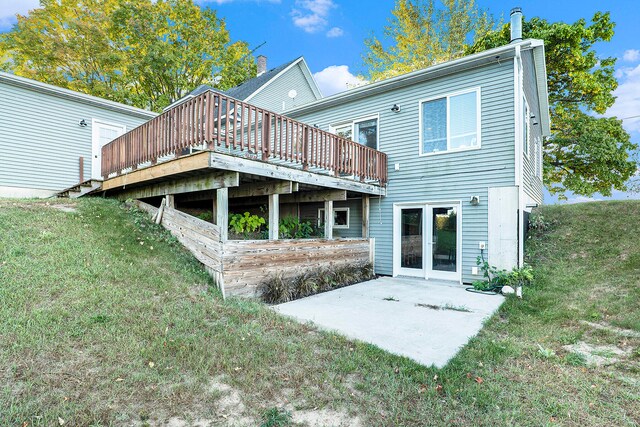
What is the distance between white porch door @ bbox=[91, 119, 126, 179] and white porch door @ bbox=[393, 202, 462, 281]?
9.87 metres

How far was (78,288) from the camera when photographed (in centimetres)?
421

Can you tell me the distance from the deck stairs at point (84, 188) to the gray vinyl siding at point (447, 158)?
24.0 feet

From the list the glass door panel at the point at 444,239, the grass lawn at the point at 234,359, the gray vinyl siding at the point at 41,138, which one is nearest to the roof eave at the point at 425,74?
the glass door panel at the point at 444,239

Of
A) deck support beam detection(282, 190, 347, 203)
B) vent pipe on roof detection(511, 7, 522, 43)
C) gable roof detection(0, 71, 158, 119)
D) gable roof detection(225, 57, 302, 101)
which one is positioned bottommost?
deck support beam detection(282, 190, 347, 203)

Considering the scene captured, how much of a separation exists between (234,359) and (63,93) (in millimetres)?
11204

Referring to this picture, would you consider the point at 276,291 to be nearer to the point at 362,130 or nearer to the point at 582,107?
the point at 362,130

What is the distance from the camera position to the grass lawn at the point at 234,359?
241cm

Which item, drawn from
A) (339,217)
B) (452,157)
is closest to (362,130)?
(339,217)

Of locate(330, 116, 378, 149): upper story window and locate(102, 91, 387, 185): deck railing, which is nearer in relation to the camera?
locate(102, 91, 387, 185): deck railing

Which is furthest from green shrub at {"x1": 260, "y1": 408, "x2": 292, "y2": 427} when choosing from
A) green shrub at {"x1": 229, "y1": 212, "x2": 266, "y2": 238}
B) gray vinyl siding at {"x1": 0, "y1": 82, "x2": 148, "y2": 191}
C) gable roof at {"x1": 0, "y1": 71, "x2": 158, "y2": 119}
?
gable roof at {"x1": 0, "y1": 71, "x2": 158, "y2": 119}

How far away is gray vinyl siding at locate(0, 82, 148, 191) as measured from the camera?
922 cm

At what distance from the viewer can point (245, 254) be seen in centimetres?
556

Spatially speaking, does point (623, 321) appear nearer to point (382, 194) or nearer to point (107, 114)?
point (382, 194)

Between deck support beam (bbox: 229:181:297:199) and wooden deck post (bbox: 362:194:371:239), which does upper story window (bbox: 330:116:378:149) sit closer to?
wooden deck post (bbox: 362:194:371:239)
